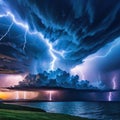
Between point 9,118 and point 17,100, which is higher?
point 17,100

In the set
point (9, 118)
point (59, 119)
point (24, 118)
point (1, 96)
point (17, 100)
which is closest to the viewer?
point (9, 118)

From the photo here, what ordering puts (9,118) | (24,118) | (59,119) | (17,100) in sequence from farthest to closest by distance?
(17,100) < (59,119) < (24,118) < (9,118)

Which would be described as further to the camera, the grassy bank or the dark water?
the dark water

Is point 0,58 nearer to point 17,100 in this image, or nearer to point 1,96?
point 1,96

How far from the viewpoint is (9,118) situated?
23.3 m

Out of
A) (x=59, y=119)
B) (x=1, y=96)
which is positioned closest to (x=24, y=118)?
(x=59, y=119)

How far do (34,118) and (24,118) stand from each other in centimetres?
106

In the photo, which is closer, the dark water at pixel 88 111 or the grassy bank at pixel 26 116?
the grassy bank at pixel 26 116

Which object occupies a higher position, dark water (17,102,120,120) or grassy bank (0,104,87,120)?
dark water (17,102,120,120)

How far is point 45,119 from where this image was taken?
26.4 meters

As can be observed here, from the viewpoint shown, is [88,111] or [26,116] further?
[88,111]

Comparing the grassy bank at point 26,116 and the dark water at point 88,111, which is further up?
the dark water at point 88,111

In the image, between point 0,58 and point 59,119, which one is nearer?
point 59,119

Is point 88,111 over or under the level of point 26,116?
over
